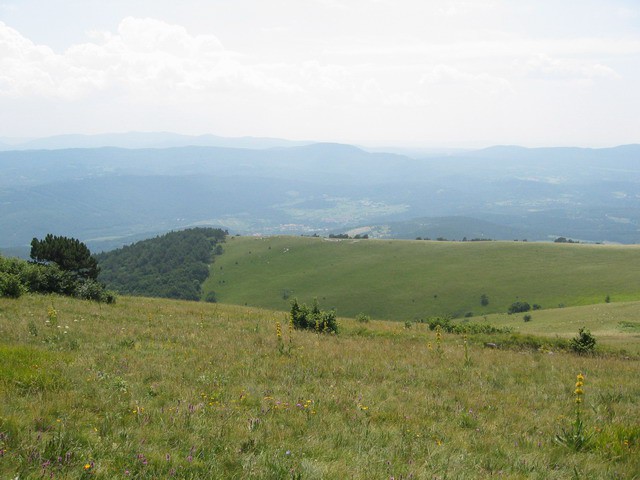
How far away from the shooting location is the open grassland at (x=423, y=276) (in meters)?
102

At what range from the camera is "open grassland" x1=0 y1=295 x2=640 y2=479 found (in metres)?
5.60

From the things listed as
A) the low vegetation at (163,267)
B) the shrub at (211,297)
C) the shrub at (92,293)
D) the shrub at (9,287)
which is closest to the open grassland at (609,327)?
the shrub at (92,293)

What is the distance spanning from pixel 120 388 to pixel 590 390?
11932mm

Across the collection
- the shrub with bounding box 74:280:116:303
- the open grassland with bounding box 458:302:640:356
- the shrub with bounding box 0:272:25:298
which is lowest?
the open grassland with bounding box 458:302:640:356

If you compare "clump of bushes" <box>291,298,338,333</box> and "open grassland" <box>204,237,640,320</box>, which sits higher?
"clump of bushes" <box>291,298,338,333</box>

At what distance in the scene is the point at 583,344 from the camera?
19000 mm

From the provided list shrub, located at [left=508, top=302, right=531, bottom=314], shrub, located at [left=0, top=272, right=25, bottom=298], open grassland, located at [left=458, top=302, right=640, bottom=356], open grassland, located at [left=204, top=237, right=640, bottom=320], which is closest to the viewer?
shrub, located at [left=0, top=272, right=25, bottom=298]

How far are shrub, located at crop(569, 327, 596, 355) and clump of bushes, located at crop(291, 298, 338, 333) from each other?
11085 millimetres

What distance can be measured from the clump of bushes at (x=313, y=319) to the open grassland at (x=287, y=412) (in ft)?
23.5

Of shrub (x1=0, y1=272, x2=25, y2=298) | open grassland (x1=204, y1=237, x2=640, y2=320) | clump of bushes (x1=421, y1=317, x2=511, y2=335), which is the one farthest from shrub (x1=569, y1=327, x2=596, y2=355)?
open grassland (x1=204, y1=237, x2=640, y2=320)

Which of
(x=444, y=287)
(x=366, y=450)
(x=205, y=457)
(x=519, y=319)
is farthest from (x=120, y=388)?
(x=444, y=287)

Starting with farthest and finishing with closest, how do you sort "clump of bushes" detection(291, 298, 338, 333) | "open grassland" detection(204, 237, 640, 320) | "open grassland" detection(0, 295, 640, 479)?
1. "open grassland" detection(204, 237, 640, 320)
2. "clump of bushes" detection(291, 298, 338, 333)
3. "open grassland" detection(0, 295, 640, 479)

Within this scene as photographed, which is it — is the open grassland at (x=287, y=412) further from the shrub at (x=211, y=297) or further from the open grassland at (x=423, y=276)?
the shrub at (x=211, y=297)

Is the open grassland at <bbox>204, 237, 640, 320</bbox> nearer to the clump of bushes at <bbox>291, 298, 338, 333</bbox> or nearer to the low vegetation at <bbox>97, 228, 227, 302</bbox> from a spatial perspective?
the low vegetation at <bbox>97, 228, 227, 302</bbox>
